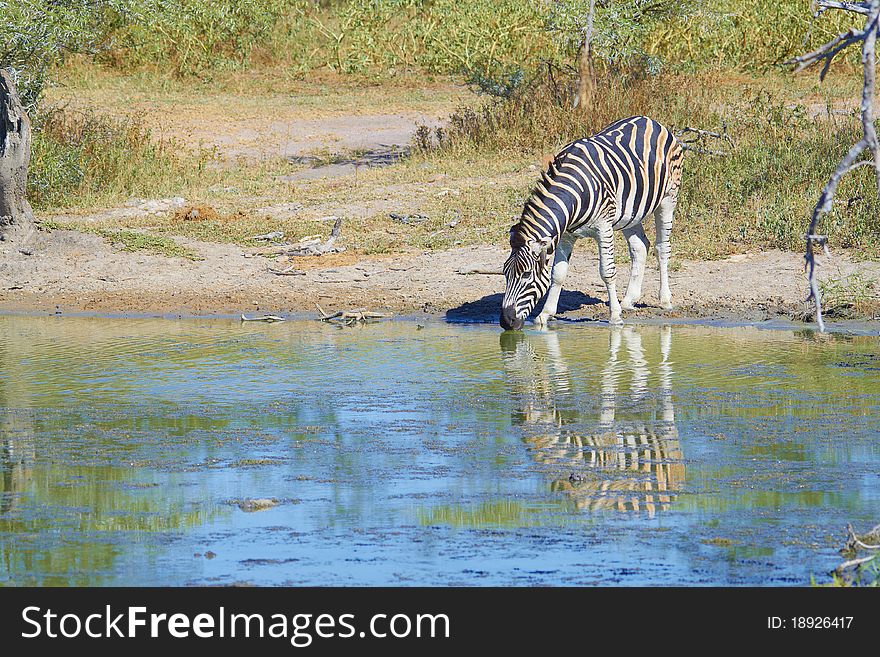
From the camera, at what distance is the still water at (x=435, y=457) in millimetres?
5887

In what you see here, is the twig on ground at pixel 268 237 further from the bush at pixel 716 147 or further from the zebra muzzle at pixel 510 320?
the zebra muzzle at pixel 510 320

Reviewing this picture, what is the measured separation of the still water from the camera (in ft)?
19.3

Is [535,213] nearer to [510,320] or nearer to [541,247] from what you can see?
[541,247]

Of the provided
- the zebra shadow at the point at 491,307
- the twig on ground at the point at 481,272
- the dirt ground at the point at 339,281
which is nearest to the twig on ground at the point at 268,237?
the dirt ground at the point at 339,281

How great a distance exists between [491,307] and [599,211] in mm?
1531

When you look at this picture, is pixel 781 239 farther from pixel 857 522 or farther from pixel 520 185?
pixel 857 522

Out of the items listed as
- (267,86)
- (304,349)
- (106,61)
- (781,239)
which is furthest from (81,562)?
(106,61)

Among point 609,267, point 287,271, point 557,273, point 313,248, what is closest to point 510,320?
point 557,273

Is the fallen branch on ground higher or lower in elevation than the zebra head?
lower

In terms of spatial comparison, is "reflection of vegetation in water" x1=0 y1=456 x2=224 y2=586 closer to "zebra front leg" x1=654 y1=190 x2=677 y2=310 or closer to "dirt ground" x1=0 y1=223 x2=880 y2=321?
"dirt ground" x1=0 y1=223 x2=880 y2=321

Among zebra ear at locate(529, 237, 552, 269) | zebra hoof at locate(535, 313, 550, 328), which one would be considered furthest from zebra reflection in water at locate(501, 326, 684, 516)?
zebra ear at locate(529, 237, 552, 269)
